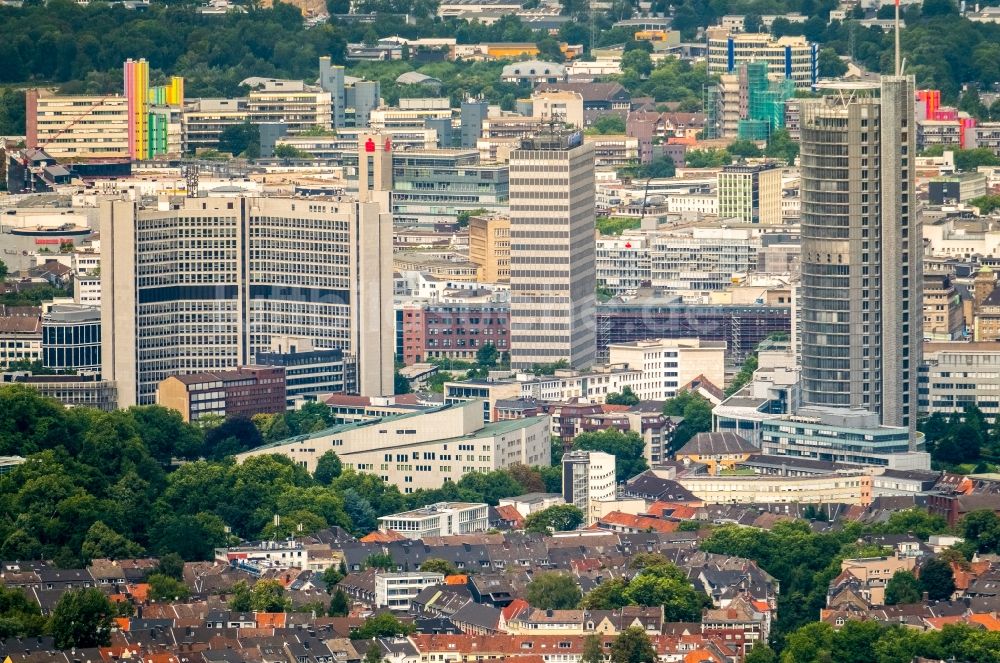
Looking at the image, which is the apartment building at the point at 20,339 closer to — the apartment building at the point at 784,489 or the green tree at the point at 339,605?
the apartment building at the point at 784,489

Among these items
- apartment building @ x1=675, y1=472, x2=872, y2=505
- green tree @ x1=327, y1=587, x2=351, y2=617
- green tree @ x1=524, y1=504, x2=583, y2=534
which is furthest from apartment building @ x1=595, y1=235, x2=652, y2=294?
green tree @ x1=327, y1=587, x2=351, y2=617

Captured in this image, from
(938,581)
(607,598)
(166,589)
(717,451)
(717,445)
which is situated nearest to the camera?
(607,598)

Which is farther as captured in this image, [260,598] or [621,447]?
[621,447]

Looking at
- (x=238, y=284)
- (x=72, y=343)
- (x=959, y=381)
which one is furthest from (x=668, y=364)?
(x=72, y=343)

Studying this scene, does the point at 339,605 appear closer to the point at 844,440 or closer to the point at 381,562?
the point at 381,562

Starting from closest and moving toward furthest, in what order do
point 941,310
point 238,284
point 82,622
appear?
point 82,622, point 238,284, point 941,310

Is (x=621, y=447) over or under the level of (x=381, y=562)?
over

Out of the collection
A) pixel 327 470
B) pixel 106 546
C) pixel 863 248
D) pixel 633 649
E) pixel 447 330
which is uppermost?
pixel 863 248
